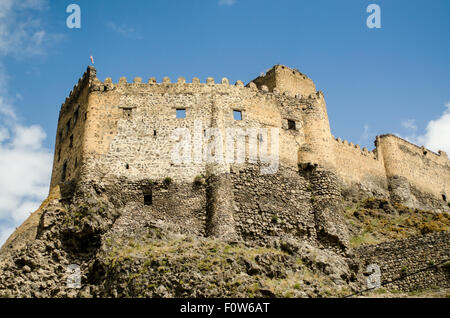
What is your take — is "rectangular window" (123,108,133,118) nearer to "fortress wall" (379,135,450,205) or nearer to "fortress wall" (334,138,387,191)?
"fortress wall" (334,138,387,191)

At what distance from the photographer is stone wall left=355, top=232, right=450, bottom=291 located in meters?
26.7

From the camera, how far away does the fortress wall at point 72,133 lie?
103ft

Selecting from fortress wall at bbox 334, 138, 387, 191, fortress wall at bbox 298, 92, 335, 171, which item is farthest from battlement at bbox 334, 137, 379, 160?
fortress wall at bbox 298, 92, 335, 171

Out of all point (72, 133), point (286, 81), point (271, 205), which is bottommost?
point (271, 205)

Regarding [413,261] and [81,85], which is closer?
[413,261]

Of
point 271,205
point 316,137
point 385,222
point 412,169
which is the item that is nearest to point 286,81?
point 316,137

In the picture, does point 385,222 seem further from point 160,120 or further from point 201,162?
point 160,120

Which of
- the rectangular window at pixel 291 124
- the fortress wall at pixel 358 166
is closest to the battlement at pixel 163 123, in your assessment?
the rectangular window at pixel 291 124

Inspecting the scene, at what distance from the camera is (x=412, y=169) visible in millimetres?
45406

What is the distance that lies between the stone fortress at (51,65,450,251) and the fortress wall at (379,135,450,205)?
10.9 m

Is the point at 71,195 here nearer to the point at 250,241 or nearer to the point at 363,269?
the point at 250,241

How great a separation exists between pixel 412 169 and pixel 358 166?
714 centimetres

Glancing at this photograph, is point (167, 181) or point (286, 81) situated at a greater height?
point (286, 81)
